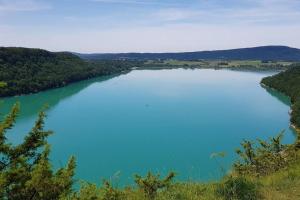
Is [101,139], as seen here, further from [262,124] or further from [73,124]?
[262,124]

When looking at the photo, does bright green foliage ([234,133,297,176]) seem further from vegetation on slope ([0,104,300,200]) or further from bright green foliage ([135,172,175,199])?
vegetation on slope ([0,104,300,200])

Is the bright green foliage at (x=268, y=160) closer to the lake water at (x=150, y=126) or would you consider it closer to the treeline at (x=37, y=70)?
the lake water at (x=150, y=126)

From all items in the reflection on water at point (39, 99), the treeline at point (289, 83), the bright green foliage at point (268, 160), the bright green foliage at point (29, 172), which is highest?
the bright green foliage at point (29, 172)

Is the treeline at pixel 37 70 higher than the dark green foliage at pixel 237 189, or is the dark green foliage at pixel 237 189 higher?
the dark green foliage at pixel 237 189

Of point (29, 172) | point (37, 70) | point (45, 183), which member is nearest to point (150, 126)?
point (29, 172)

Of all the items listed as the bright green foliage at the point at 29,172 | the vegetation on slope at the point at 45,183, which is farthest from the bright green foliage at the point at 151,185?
the bright green foliage at the point at 29,172

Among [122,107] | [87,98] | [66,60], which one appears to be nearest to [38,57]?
[66,60]

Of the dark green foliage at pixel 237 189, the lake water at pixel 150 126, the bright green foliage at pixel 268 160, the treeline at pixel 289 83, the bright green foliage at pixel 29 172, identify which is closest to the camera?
the bright green foliage at pixel 29 172

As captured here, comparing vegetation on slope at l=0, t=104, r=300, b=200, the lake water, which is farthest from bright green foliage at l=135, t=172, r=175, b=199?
the lake water
